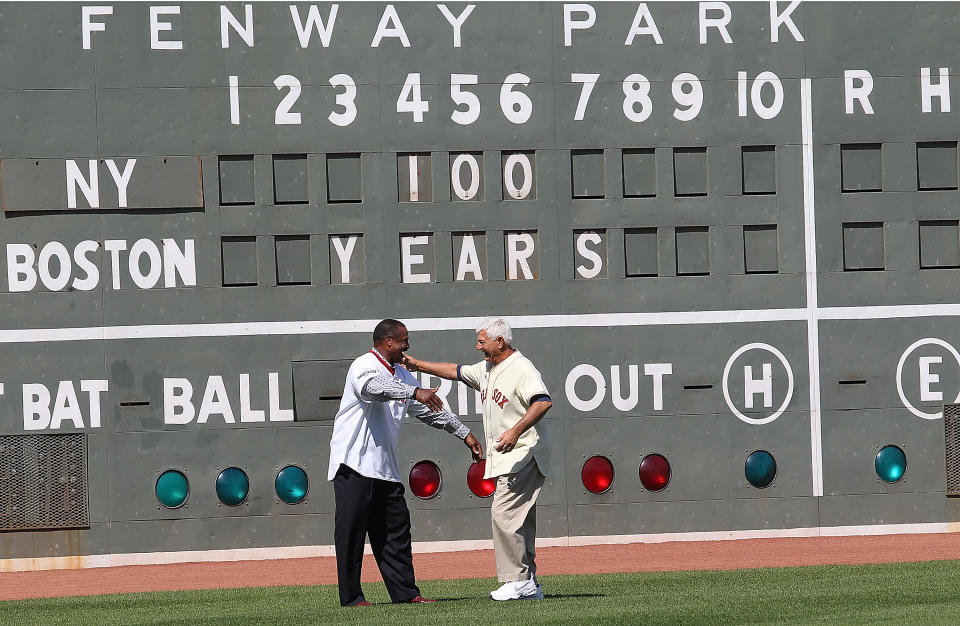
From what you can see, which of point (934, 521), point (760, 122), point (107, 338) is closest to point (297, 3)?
point (107, 338)

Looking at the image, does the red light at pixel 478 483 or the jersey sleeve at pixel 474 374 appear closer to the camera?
the jersey sleeve at pixel 474 374

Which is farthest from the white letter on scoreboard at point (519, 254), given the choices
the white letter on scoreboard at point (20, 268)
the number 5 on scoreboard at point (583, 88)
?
the white letter on scoreboard at point (20, 268)

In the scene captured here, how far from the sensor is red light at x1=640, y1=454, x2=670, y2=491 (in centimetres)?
1311

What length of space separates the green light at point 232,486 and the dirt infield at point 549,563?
1.72ft

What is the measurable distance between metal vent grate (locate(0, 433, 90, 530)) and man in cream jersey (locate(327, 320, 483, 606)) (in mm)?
3985

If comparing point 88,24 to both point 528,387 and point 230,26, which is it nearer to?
point 230,26

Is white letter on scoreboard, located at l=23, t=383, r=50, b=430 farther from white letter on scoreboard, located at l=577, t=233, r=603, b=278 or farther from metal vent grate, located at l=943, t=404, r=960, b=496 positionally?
metal vent grate, located at l=943, t=404, r=960, b=496

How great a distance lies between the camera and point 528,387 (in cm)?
913

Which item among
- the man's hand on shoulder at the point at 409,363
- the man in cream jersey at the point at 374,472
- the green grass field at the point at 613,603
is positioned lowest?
the green grass field at the point at 613,603

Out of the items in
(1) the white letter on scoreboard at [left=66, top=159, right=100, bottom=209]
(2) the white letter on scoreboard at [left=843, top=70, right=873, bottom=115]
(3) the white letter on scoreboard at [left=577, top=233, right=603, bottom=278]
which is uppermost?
(2) the white letter on scoreboard at [left=843, top=70, right=873, bottom=115]

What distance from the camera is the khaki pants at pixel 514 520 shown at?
913 cm

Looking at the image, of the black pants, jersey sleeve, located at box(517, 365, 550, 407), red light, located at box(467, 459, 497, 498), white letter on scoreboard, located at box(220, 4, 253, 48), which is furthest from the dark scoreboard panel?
jersey sleeve, located at box(517, 365, 550, 407)

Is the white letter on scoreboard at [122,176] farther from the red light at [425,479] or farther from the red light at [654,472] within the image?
the red light at [654,472]

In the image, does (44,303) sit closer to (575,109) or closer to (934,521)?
(575,109)
